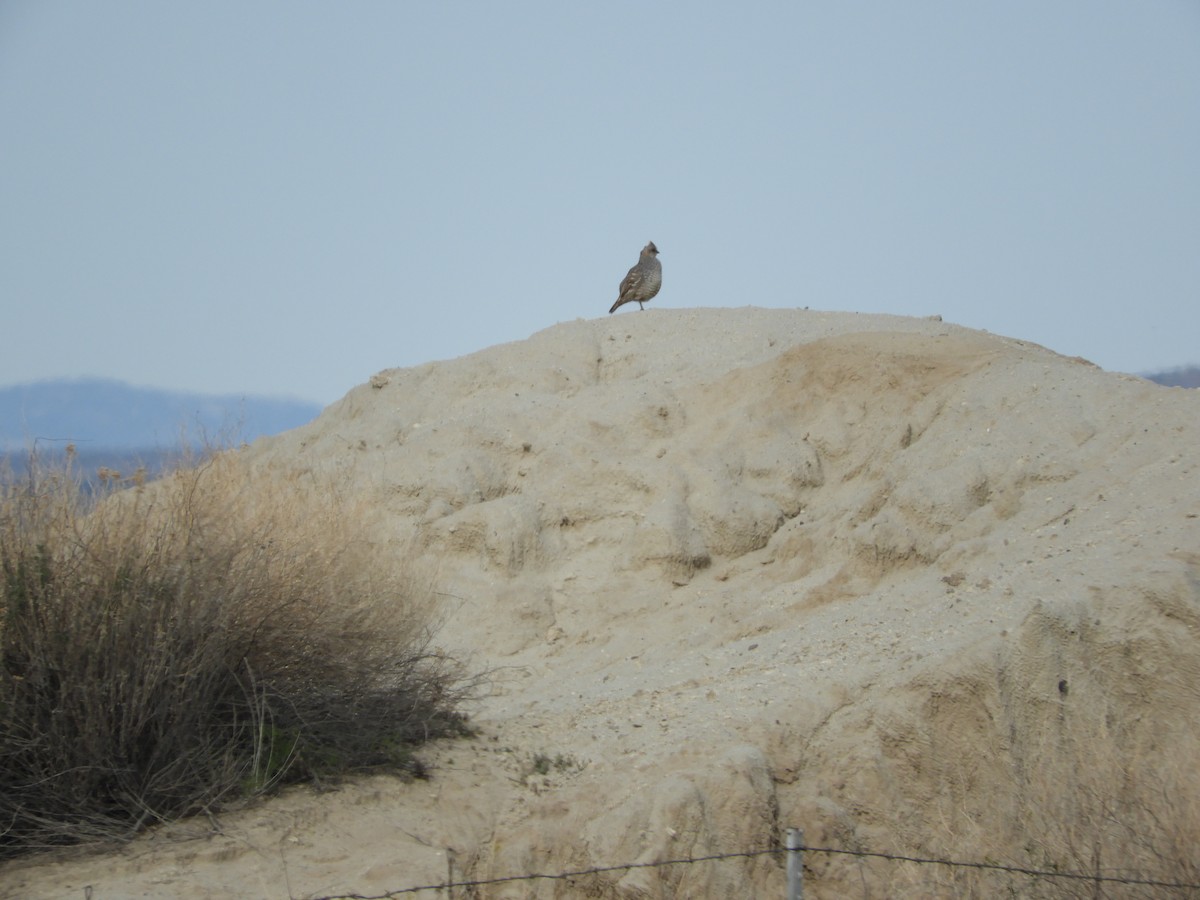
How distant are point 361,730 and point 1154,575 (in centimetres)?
475

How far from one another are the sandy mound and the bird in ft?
4.85

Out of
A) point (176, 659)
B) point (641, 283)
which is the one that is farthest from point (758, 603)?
point (641, 283)

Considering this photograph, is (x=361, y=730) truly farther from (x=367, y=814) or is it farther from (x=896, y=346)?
(x=896, y=346)

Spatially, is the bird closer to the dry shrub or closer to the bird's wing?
the bird's wing

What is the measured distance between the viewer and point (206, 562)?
19.7ft

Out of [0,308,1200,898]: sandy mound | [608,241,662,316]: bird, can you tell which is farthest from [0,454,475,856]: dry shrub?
[608,241,662,316]: bird

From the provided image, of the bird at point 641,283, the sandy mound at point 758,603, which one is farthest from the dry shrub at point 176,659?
the bird at point 641,283

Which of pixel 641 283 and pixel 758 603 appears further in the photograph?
pixel 641 283

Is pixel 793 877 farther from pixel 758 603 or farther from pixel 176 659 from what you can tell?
pixel 758 603

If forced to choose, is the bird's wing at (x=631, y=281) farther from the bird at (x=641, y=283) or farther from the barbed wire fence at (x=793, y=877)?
the barbed wire fence at (x=793, y=877)

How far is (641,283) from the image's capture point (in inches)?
572

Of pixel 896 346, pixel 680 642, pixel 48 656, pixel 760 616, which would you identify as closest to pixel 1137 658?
pixel 760 616

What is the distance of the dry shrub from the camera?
555cm

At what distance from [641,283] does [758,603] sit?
240 inches
